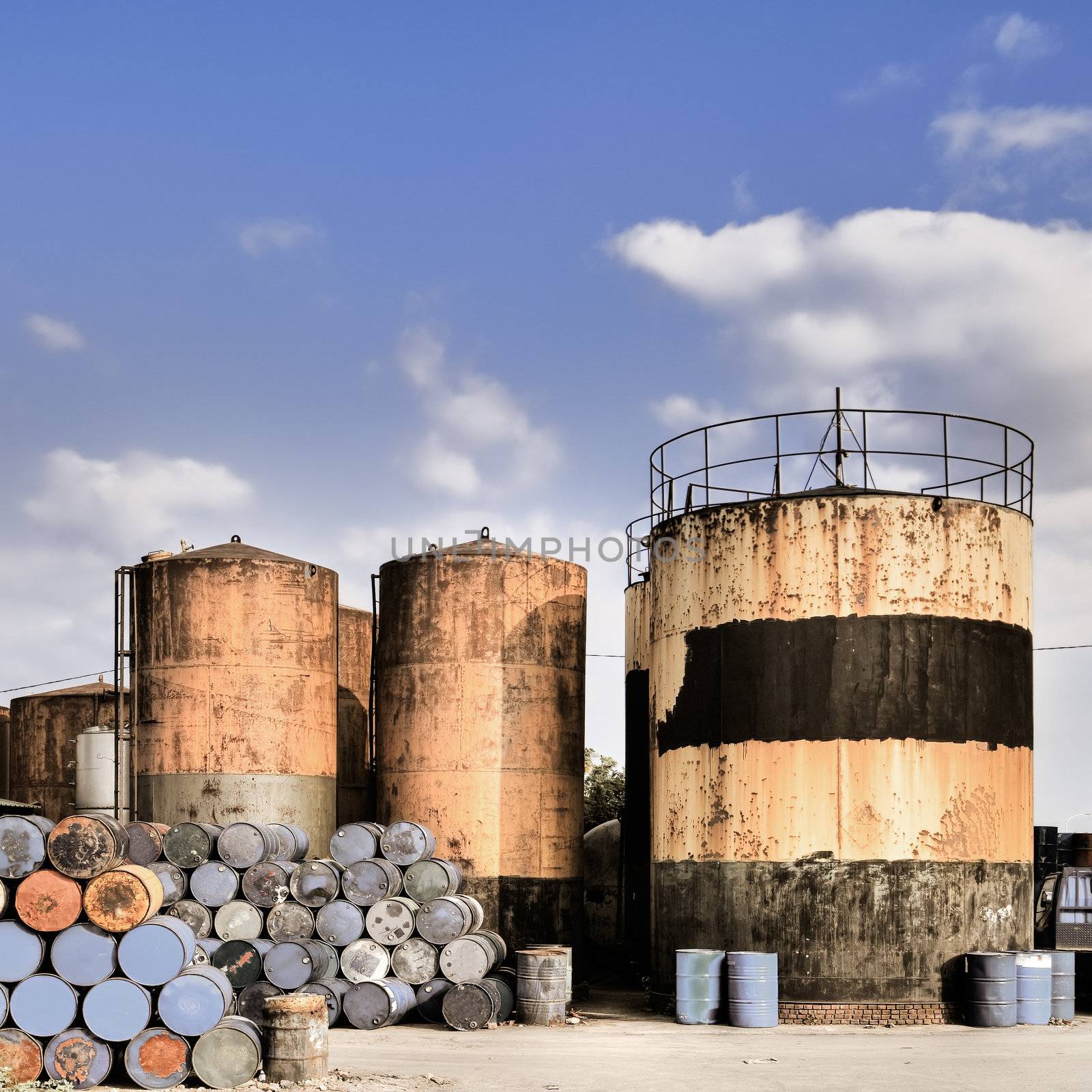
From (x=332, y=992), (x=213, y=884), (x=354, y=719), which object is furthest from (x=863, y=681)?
(x=354, y=719)

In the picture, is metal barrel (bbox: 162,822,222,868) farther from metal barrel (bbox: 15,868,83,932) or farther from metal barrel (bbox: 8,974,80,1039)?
metal barrel (bbox: 8,974,80,1039)

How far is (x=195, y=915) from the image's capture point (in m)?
19.0

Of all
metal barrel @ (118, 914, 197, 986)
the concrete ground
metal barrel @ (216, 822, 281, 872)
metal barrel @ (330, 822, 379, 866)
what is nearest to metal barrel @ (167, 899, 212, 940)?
metal barrel @ (216, 822, 281, 872)

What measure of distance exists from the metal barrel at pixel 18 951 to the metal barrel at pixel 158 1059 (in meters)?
1.31

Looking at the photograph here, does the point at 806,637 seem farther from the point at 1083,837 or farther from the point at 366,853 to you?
the point at 1083,837

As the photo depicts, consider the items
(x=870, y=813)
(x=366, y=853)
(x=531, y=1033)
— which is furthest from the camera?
(x=366, y=853)

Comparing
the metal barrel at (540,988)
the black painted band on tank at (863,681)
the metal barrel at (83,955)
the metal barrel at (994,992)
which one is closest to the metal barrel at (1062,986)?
the metal barrel at (994,992)

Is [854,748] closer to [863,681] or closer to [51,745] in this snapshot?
[863,681]

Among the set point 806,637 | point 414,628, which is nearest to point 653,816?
point 806,637

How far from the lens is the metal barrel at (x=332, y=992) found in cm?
1862

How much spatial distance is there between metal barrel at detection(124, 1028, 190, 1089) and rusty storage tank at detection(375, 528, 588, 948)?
9.65m

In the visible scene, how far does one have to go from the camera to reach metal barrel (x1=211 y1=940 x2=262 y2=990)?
1844cm

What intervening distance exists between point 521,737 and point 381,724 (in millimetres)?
2572

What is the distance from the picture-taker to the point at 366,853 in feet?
69.1
